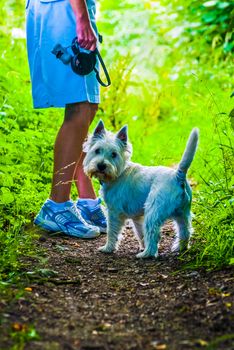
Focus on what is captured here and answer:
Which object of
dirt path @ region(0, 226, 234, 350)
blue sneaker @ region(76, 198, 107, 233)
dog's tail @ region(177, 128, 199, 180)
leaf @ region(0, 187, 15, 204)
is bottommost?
blue sneaker @ region(76, 198, 107, 233)

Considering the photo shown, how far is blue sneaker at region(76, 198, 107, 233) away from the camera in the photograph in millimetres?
4680

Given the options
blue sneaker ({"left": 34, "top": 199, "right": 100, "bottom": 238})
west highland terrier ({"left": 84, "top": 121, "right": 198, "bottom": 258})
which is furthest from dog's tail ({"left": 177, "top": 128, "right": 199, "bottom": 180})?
blue sneaker ({"left": 34, "top": 199, "right": 100, "bottom": 238})

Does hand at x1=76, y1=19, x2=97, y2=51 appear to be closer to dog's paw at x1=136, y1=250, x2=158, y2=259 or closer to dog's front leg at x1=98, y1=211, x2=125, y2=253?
dog's front leg at x1=98, y1=211, x2=125, y2=253

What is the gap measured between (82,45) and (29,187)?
1068 mm

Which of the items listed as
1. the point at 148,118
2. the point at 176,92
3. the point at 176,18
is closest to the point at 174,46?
the point at 176,18

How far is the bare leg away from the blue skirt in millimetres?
77

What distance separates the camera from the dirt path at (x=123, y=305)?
2.46 metres

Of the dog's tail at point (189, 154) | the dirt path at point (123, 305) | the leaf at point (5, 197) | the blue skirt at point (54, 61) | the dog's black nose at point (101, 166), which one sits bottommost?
the dirt path at point (123, 305)

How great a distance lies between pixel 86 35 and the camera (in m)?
4.13

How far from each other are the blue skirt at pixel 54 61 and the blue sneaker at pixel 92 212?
769mm

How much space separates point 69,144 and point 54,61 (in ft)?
1.78

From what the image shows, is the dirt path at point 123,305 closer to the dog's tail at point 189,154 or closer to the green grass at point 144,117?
the green grass at point 144,117

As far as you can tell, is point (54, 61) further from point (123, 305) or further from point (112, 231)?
point (123, 305)

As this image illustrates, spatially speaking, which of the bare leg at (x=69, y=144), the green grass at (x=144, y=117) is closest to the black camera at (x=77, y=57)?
the bare leg at (x=69, y=144)
